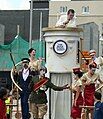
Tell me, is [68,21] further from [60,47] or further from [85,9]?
[85,9]

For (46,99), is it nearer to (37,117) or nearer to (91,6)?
(37,117)

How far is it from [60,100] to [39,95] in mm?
1094

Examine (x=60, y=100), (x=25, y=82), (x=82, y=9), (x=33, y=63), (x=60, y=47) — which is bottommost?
(x=60, y=100)

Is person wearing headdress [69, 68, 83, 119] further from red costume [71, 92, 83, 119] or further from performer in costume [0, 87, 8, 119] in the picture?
performer in costume [0, 87, 8, 119]

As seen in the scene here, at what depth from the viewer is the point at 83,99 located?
10.0 meters

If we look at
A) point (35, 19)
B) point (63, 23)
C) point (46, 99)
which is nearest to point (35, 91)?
point (46, 99)

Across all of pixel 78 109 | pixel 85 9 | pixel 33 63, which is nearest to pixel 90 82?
pixel 78 109

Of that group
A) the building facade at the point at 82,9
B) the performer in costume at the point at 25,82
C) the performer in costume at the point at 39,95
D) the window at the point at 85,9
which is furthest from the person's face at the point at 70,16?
the window at the point at 85,9

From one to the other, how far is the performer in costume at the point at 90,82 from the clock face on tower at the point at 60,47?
1.25m

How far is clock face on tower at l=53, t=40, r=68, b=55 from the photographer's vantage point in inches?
427

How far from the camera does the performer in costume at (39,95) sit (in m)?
9.97

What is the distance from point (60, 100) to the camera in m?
11.0

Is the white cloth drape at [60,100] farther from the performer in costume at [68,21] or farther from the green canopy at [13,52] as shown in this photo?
the green canopy at [13,52]

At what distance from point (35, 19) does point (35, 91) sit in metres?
44.9
